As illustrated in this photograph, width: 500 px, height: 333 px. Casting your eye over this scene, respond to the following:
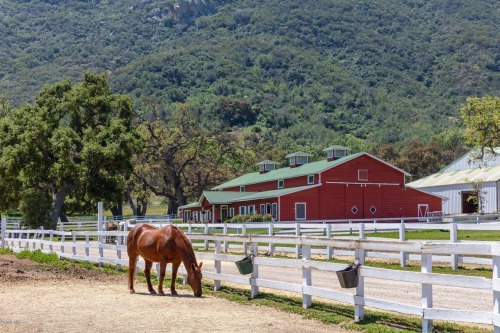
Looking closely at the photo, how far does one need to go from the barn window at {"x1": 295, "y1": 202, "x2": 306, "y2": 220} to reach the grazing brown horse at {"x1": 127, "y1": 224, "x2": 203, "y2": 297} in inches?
1602

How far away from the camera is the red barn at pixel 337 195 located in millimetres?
56469

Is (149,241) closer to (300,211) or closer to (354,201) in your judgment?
(300,211)

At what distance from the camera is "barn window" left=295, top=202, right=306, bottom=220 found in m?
56.1

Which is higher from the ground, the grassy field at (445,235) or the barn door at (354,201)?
the barn door at (354,201)

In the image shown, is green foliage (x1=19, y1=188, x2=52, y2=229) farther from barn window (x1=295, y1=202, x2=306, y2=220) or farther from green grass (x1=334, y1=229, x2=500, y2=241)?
green grass (x1=334, y1=229, x2=500, y2=241)

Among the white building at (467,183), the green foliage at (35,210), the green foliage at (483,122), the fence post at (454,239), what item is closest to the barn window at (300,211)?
the green foliage at (483,122)

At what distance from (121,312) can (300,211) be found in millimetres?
44431

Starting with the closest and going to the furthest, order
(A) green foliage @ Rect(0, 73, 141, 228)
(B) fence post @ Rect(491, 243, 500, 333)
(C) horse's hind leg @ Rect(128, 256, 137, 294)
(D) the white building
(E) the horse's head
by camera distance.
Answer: (B) fence post @ Rect(491, 243, 500, 333) < (E) the horse's head < (C) horse's hind leg @ Rect(128, 256, 137, 294) < (A) green foliage @ Rect(0, 73, 141, 228) < (D) the white building

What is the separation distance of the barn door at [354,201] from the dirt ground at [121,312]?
42046 millimetres

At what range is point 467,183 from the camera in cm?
6619

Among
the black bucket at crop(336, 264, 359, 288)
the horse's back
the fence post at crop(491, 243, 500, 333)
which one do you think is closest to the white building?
the horse's back

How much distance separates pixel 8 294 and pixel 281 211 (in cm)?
4081

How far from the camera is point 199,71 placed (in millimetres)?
198500

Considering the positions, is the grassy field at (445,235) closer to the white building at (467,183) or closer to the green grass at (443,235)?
the green grass at (443,235)
